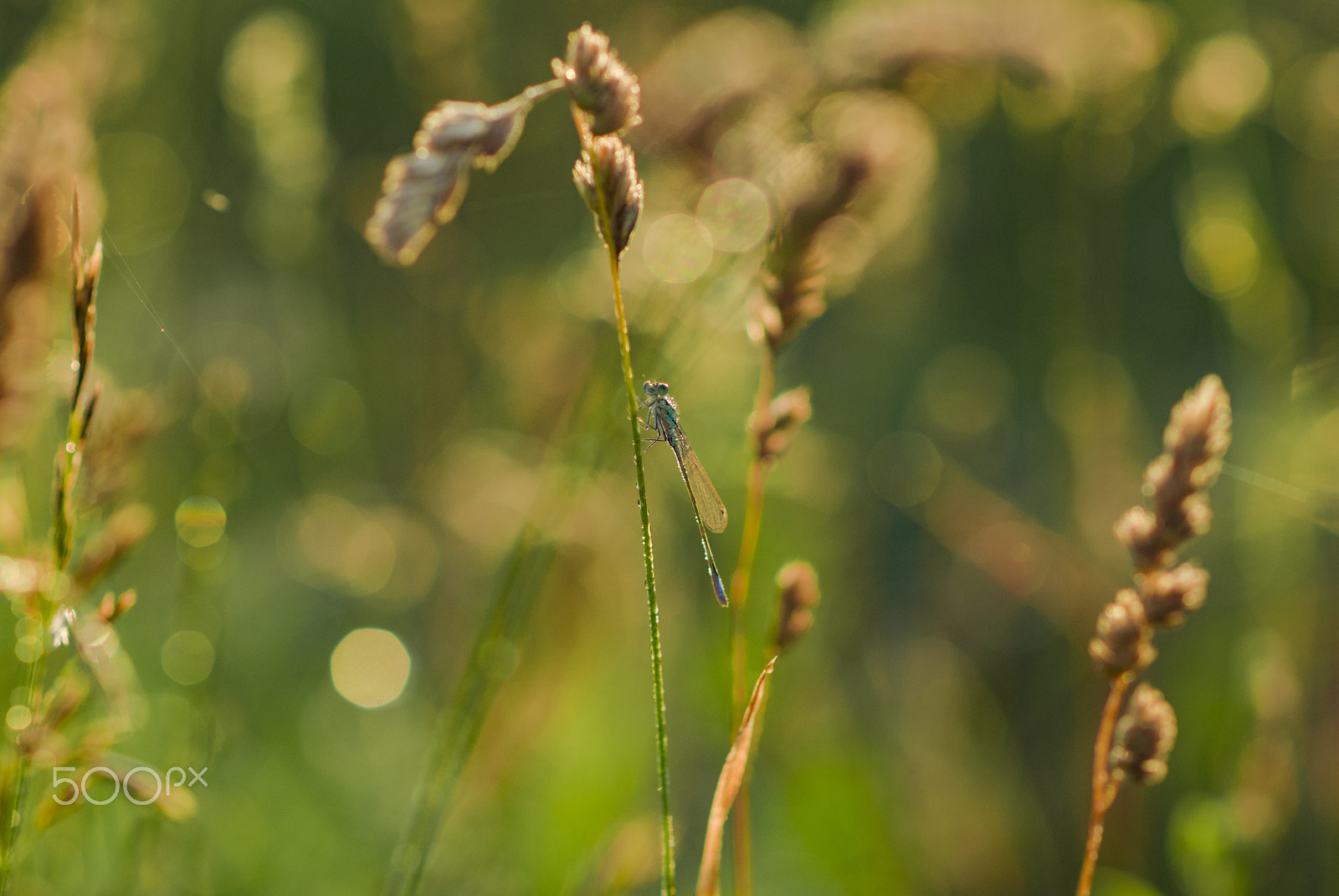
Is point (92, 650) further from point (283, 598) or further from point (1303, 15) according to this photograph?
point (1303, 15)

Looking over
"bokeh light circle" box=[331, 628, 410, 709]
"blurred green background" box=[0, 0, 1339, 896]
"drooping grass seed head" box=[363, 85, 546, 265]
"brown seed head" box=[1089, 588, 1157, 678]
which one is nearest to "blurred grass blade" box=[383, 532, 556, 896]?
"blurred green background" box=[0, 0, 1339, 896]

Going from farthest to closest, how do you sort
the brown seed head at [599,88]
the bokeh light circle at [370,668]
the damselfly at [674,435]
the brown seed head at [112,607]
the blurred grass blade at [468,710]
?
the bokeh light circle at [370,668] → the damselfly at [674,435] → the blurred grass blade at [468,710] → the brown seed head at [112,607] → the brown seed head at [599,88]

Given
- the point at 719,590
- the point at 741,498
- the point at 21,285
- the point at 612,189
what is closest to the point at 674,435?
the point at 719,590

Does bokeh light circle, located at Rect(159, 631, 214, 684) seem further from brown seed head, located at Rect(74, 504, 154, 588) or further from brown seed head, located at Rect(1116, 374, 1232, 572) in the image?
brown seed head, located at Rect(1116, 374, 1232, 572)

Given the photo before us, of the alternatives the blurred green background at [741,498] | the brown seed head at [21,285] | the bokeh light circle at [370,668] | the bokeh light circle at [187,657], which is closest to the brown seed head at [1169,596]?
the blurred green background at [741,498]

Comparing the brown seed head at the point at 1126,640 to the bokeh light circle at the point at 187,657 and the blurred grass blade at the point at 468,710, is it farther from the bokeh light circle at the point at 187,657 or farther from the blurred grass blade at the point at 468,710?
the bokeh light circle at the point at 187,657
